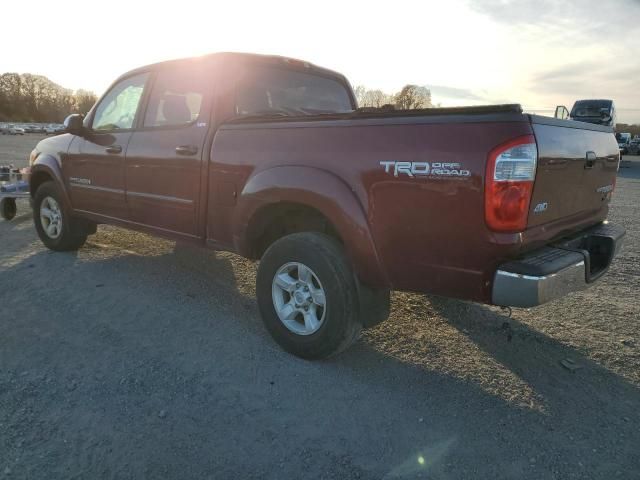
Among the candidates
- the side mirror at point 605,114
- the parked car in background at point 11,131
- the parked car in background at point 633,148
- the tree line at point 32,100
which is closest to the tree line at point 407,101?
the side mirror at point 605,114

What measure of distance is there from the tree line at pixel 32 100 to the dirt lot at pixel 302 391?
3622 inches

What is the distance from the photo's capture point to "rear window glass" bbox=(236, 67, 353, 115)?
12.8ft

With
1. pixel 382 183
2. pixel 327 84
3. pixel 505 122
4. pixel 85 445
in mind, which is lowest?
pixel 85 445

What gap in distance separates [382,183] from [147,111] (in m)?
2.68

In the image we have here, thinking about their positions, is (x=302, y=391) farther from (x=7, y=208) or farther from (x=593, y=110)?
(x=593, y=110)

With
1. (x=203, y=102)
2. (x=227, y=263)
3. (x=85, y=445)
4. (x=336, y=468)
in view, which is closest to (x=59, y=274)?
(x=227, y=263)

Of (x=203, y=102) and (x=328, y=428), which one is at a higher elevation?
(x=203, y=102)

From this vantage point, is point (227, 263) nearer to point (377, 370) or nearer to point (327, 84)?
point (327, 84)

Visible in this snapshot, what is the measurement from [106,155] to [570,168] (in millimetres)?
3992

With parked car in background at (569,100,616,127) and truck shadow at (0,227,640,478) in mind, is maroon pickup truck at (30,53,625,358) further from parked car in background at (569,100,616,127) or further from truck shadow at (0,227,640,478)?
parked car in background at (569,100,616,127)

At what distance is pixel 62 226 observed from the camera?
5449 mm

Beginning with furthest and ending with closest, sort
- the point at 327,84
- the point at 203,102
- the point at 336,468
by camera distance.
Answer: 1. the point at 327,84
2. the point at 203,102
3. the point at 336,468

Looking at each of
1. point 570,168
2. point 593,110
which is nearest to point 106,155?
point 570,168

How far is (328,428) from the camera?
2.50m
